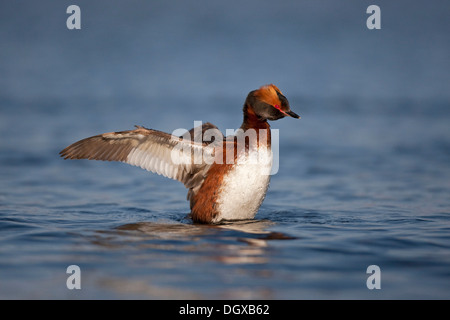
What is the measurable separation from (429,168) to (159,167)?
697 centimetres

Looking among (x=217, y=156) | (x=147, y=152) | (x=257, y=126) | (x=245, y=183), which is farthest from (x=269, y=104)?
(x=147, y=152)

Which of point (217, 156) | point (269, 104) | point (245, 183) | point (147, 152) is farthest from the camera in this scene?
point (147, 152)

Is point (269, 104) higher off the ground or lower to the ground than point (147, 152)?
higher

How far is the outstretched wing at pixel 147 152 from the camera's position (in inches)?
348

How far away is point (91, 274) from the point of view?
6.35 metres

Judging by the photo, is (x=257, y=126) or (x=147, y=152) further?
(x=147, y=152)

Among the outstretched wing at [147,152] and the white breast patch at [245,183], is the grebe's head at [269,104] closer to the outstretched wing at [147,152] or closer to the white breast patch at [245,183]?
the white breast patch at [245,183]

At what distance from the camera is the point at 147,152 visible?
9.20 m

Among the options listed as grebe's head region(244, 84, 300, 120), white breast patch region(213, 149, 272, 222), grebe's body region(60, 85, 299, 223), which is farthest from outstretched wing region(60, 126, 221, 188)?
grebe's head region(244, 84, 300, 120)

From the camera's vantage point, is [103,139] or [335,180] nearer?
[103,139]

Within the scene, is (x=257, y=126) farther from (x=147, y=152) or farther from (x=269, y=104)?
(x=147, y=152)
